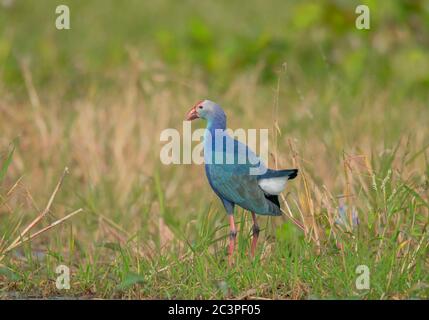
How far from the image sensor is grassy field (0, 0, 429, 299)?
4684mm

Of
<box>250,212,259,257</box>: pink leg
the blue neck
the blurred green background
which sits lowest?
<box>250,212,259,257</box>: pink leg

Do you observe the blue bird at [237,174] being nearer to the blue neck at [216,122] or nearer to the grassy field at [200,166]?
the blue neck at [216,122]

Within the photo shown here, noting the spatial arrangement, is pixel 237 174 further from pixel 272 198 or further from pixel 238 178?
pixel 272 198

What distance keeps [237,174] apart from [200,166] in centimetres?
283

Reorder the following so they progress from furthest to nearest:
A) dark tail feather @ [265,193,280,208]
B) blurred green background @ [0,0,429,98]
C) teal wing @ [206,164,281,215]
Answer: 1. blurred green background @ [0,0,429,98]
2. dark tail feather @ [265,193,280,208]
3. teal wing @ [206,164,281,215]

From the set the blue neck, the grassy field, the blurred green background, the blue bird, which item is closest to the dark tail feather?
the blue bird

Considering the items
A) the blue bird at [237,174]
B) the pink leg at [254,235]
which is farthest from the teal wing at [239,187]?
the pink leg at [254,235]

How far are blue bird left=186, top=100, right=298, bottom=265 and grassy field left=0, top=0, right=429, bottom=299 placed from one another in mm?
246

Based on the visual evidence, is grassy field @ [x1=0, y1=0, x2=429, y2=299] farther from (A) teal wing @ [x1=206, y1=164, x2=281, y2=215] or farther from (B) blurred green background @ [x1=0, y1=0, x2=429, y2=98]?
(A) teal wing @ [x1=206, y1=164, x2=281, y2=215]

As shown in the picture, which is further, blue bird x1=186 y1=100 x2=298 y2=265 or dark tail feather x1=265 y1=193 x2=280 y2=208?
dark tail feather x1=265 y1=193 x2=280 y2=208

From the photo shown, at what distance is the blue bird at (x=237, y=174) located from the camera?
4.54 meters

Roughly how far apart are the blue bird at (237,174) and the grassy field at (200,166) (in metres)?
→ 0.25

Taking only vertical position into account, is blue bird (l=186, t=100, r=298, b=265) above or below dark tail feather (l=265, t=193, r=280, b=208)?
above
